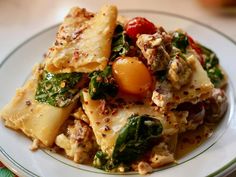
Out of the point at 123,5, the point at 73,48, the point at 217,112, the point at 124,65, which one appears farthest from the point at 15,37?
the point at 217,112

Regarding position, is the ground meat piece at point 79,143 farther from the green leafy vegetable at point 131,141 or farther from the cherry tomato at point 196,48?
the cherry tomato at point 196,48

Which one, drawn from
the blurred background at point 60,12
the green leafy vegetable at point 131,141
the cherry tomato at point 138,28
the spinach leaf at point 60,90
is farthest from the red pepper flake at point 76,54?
the blurred background at point 60,12

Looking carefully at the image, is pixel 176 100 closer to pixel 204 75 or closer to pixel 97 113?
pixel 204 75

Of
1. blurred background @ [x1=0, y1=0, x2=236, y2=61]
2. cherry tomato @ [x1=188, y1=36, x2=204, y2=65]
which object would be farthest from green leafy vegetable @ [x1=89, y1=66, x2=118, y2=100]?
blurred background @ [x1=0, y1=0, x2=236, y2=61]

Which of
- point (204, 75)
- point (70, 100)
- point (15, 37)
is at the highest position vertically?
point (204, 75)

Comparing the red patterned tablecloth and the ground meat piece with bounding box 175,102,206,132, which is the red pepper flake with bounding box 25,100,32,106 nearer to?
the red patterned tablecloth

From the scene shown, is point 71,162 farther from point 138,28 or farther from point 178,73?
point 138,28
